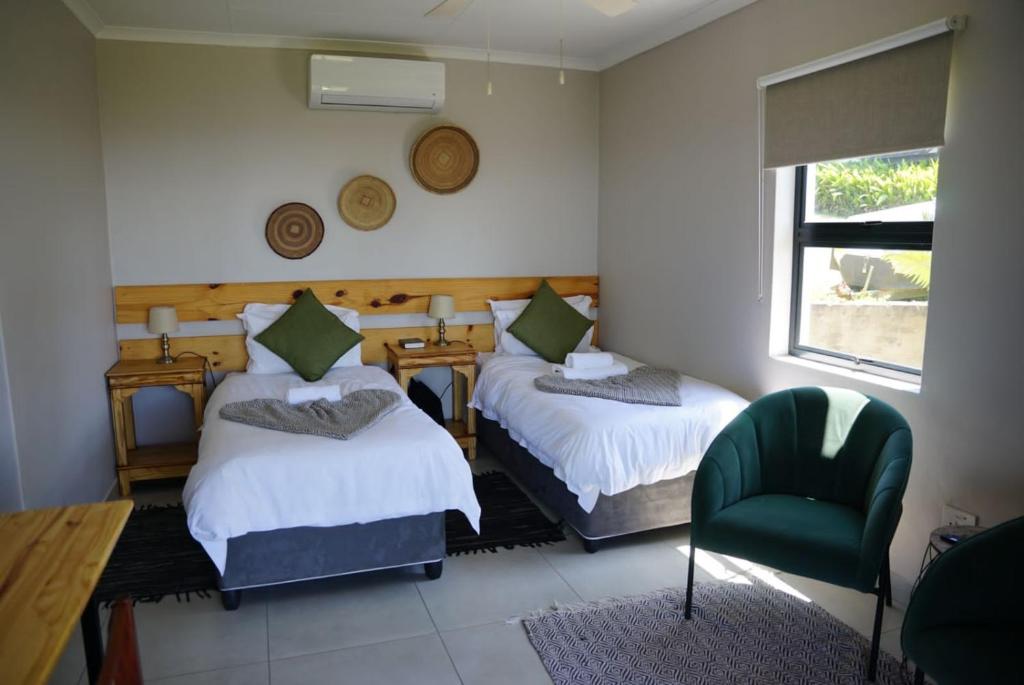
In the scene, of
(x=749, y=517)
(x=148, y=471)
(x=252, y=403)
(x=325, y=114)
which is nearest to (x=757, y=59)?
(x=749, y=517)

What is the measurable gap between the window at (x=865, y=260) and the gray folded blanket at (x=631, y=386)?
65 cm

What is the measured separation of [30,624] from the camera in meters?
1.33

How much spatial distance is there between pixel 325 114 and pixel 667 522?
3.18 m

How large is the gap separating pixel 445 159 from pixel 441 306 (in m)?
0.97

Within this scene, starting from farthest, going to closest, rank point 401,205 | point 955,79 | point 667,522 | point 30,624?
point 401,205
point 667,522
point 955,79
point 30,624

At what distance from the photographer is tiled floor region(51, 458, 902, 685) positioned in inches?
99.2

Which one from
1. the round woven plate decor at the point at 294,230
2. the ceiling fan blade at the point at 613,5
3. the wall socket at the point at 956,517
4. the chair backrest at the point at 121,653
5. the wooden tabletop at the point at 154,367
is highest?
the ceiling fan blade at the point at 613,5

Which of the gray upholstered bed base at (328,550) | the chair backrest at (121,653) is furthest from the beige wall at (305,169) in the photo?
the chair backrest at (121,653)

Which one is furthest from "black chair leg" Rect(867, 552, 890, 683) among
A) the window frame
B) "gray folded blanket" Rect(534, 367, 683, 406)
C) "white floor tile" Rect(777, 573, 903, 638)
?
"gray folded blanket" Rect(534, 367, 683, 406)

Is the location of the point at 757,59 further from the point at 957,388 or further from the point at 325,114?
the point at 325,114

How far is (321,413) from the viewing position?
3449 mm

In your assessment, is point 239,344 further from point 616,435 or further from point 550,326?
point 616,435

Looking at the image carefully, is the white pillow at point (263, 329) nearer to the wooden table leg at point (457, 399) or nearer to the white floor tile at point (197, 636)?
the wooden table leg at point (457, 399)

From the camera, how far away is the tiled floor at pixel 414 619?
2.52m
